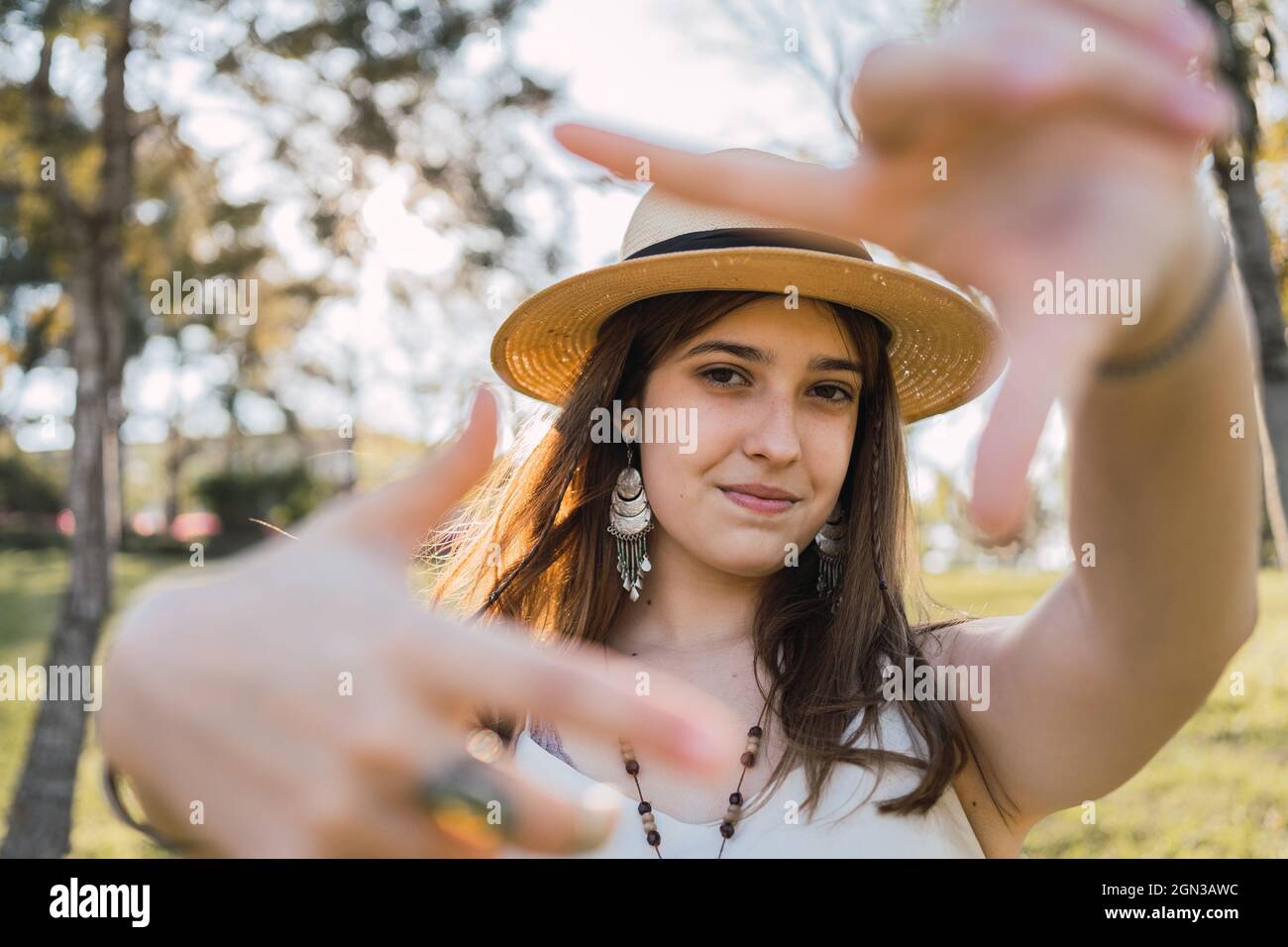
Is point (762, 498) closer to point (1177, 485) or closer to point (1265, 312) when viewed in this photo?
point (1177, 485)

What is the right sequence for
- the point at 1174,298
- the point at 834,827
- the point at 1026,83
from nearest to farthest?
1. the point at 1026,83
2. the point at 1174,298
3. the point at 834,827

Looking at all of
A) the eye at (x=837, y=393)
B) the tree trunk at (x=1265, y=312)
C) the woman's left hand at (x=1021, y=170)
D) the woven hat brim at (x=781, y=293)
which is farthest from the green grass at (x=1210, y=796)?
the woman's left hand at (x=1021, y=170)

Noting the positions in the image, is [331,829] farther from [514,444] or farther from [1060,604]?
[514,444]

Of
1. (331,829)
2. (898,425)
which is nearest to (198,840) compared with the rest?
(331,829)

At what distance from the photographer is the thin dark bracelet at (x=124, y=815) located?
839 mm

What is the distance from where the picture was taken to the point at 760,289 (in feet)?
7.58

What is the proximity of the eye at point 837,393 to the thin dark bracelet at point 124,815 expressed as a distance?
5.59ft

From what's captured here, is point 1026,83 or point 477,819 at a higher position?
point 1026,83

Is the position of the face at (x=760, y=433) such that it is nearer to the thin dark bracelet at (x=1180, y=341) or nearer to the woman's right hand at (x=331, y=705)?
the thin dark bracelet at (x=1180, y=341)

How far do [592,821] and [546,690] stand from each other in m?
0.09

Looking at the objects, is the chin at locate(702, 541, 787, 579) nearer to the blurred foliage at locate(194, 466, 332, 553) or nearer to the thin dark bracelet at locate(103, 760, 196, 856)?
the thin dark bracelet at locate(103, 760, 196, 856)

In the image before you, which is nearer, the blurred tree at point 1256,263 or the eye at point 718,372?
the eye at point 718,372

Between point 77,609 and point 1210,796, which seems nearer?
point 77,609

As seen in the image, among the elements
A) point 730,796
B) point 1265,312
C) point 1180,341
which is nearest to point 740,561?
point 730,796
